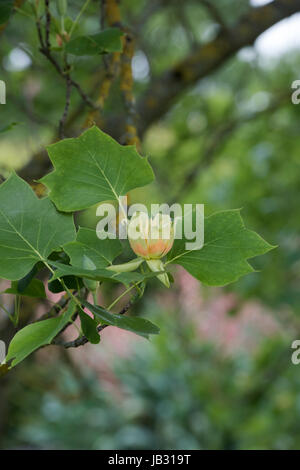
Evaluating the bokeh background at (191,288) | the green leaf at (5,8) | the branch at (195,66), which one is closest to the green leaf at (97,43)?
the green leaf at (5,8)

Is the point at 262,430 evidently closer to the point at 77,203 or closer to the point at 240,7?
the point at 240,7

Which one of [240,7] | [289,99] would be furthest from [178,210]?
[240,7]

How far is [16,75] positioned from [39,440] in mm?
1169

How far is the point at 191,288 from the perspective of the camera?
196cm

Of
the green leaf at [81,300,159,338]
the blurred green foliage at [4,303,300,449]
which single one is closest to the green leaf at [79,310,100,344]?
the green leaf at [81,300,159,338]

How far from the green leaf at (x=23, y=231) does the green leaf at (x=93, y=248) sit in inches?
0.4

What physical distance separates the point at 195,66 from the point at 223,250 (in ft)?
1.95

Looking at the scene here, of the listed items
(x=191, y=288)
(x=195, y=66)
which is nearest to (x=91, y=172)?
(x=195, y=66)

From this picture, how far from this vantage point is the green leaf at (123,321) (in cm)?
22

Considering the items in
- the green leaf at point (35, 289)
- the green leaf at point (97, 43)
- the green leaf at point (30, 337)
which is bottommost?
the green leaf at point (30, 337)

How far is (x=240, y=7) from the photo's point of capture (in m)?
1.29

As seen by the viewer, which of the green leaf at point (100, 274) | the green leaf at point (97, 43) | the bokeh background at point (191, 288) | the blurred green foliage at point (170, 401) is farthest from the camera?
the blurred green foliage at point (170, 401)

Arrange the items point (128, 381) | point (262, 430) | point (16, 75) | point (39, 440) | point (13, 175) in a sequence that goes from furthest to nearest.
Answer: point (128, 381)
point (39, 440)
point (262, 430)
point (16, 75)
point (13, 175)

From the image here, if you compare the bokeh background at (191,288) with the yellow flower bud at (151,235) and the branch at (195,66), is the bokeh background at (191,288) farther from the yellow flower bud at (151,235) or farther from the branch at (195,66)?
the yellow flower bud at (151,235)
